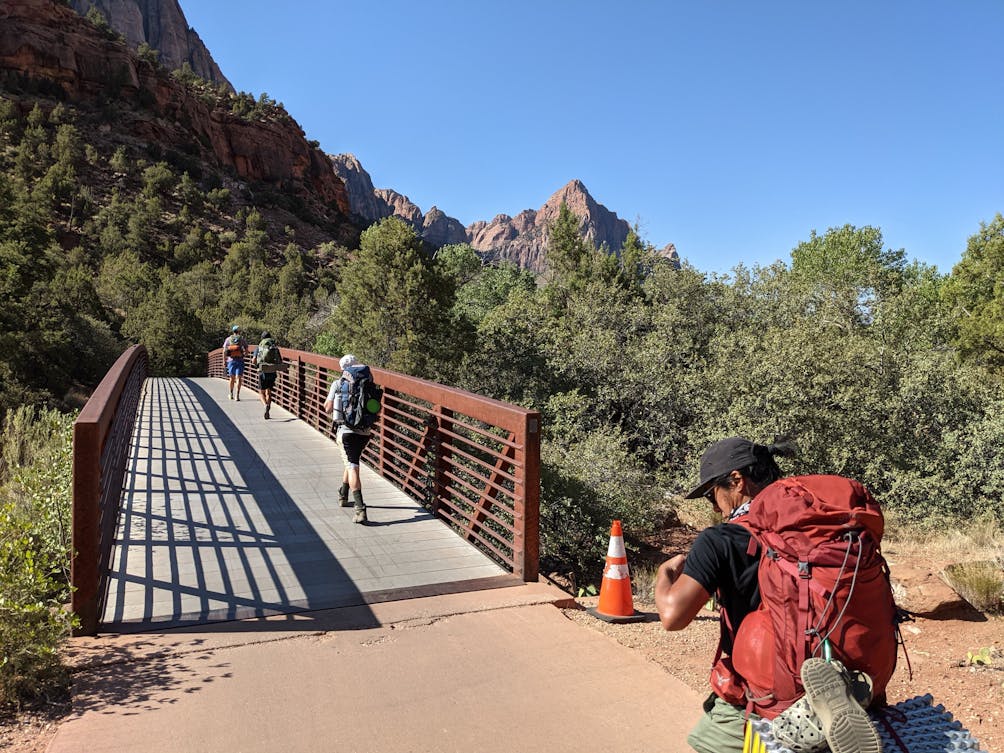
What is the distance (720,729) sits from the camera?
204 cm

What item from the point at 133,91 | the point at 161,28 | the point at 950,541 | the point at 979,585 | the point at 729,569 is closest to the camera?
the point at 729,569

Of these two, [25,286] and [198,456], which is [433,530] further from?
[25,286]

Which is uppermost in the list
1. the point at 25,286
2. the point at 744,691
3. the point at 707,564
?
the point at 25,286

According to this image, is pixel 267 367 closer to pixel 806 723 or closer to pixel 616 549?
pixel 616 549

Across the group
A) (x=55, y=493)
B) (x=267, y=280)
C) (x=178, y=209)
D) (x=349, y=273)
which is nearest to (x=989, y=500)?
(x=55, y=493)

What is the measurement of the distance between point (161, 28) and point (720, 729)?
174 metres

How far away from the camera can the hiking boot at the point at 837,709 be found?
62.1 inches

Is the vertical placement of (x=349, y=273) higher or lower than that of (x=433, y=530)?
higher

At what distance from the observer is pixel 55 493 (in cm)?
472

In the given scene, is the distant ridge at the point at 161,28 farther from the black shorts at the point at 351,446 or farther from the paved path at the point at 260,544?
the black shorts at the point at 351,446

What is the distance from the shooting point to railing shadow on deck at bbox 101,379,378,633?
164 inches

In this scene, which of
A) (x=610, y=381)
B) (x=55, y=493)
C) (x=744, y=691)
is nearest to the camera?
(x=744, y=691)

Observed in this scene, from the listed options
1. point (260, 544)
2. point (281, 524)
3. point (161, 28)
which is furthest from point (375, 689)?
point (161, 28)

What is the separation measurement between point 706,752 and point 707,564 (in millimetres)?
583
